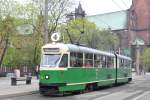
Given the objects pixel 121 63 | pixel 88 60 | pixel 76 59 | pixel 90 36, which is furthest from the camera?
pixel 90 36

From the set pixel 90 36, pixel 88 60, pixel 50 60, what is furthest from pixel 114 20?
pixel 50 60

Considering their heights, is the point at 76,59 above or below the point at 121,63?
above

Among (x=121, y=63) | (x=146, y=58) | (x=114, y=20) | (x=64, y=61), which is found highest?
(x=114, y=20)

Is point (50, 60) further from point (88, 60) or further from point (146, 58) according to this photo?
point (146, 58)

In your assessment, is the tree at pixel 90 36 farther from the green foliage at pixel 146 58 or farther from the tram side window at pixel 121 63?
the green foliage at pixel 146 58

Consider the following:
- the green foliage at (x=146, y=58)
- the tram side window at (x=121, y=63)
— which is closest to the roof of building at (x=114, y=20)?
the green foliage at (x=146, y=58)

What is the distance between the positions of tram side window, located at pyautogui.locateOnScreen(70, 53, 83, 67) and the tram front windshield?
0.95 meters

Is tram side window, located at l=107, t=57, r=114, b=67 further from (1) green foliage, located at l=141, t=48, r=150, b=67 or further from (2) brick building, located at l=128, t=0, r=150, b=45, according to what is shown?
(2) brick building, located at l=128, t=0, r=150, b=45

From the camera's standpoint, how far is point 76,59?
29.1 meters

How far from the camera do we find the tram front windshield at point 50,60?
2784 cm

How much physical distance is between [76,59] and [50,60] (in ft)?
6.17

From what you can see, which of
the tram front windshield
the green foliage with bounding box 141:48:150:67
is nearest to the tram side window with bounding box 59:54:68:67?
the tram front windshield

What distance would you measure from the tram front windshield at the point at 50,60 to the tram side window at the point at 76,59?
95 centimetres

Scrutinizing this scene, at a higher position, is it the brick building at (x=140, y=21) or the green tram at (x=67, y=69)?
the brick building at (x=140, y=21)
